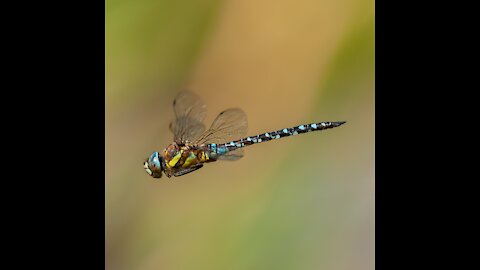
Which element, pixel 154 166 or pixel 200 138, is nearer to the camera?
pixel 154 166

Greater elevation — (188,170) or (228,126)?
(228,126)

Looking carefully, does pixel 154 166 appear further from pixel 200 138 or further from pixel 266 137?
pixel 266 137

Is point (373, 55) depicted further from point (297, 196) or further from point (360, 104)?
point (297, 196)

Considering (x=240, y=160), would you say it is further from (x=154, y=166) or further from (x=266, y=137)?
(x=154, y=166)

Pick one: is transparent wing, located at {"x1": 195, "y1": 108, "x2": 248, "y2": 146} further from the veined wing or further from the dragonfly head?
the dragonfly head

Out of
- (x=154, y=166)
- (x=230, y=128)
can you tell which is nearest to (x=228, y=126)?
(x=230, y=128)

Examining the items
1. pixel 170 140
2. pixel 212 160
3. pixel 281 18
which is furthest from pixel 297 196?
pixel 281 18

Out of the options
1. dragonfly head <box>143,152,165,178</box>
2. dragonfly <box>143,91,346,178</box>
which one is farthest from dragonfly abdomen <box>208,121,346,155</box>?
dragonfly head <box>143,152,165,178</box>

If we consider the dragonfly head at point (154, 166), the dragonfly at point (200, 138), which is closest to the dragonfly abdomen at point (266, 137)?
the dragonfly at point (200, 138)
